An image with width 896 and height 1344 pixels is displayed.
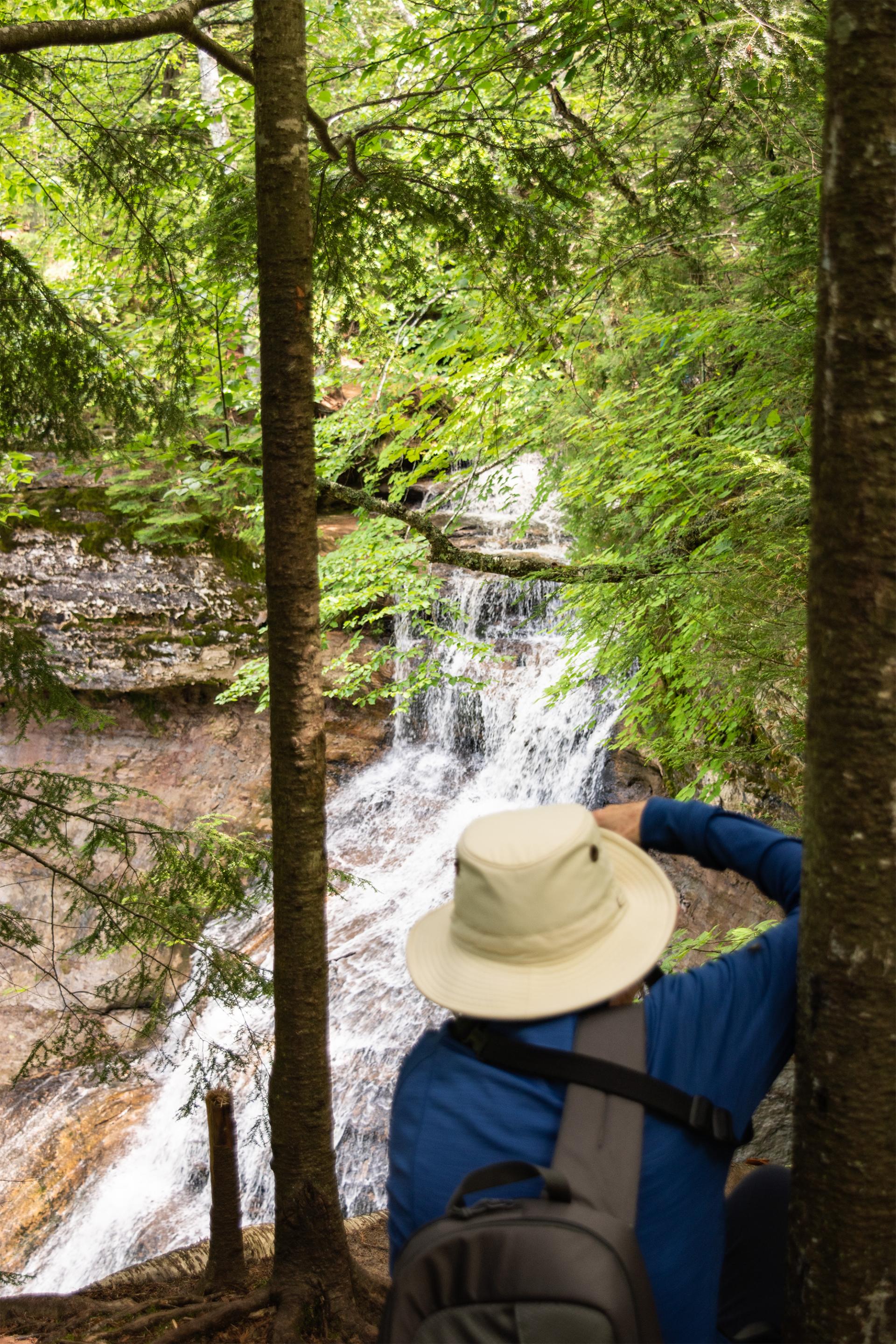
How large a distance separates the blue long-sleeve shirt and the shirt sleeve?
0.23 meters

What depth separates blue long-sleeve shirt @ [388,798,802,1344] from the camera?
1275 mm

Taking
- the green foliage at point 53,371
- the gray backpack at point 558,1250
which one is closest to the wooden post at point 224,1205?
the gray backpack at point 558,1250

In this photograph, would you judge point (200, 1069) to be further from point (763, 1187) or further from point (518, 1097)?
point (518, 1097)

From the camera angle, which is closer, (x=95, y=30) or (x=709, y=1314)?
(x=709, y=1314)

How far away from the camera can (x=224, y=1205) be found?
151 inches

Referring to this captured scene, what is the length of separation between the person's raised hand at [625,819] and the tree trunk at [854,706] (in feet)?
1.24

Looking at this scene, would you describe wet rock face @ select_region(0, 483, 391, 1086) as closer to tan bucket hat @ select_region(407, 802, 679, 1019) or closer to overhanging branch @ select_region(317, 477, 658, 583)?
overhanging branch @ select_region(317, 477, 658, 583)

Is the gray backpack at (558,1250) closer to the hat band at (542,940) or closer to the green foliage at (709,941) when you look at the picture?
the hat band at (542,940)

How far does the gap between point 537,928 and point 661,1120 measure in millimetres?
315

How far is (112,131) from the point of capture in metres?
3.96

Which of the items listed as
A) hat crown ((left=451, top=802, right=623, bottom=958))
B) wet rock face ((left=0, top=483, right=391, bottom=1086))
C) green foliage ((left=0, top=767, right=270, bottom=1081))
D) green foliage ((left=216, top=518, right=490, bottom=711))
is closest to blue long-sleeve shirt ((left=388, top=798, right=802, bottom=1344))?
hat crown ((left=451, top=802, right=623, bottom=958))

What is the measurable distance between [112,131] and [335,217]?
1058 millimetres

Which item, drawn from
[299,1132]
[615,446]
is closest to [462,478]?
[615,446]

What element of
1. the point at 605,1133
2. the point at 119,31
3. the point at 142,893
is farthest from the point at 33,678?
the point at 605,1133
